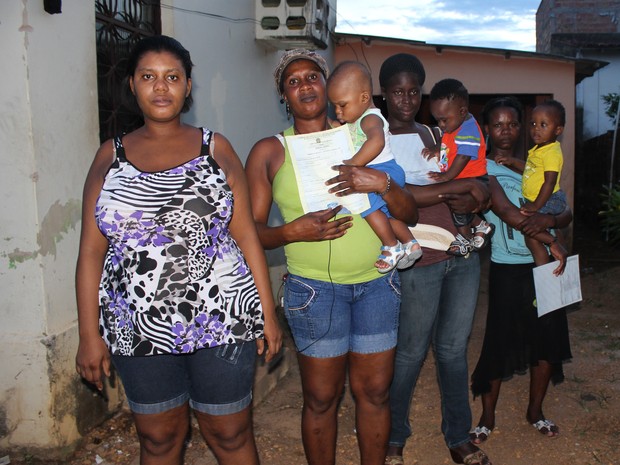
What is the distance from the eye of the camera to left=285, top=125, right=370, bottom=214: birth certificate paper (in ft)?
8.91

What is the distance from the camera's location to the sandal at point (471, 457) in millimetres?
3508

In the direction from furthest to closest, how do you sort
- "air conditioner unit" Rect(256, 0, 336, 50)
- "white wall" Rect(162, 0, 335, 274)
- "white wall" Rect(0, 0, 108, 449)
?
1. "air conditioner unit" Rect(256, 0, 336, 50)
2. "white wall" Rect(162, 0, 335, 274)
3. "white wall" Rect(0, 0, 108, 449)

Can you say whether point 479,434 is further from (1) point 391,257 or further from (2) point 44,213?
(2) point 44,213

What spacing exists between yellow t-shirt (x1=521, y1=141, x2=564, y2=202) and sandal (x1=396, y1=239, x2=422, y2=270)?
117 cm

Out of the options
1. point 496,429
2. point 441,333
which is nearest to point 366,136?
point 441,333

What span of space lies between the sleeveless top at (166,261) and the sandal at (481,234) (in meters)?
1.45

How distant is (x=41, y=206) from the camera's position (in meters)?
3.43

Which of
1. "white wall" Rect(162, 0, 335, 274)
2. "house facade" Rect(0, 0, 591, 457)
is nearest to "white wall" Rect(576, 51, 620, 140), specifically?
"white wall" Rect(162, 0, 335, 274)

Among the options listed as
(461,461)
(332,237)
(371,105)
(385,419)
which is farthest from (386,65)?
(461,461)

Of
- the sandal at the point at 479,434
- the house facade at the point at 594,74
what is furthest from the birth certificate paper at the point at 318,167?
the house facade at the point at 594,74

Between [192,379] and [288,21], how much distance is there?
16.2 feet

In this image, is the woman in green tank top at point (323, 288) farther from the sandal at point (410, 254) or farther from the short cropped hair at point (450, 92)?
the short cropped hair at point (450, 92)

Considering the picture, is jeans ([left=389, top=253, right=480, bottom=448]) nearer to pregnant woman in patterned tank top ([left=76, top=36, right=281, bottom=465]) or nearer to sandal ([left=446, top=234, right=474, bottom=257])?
sandal ([left=446, top=234, right=474, bottom=257])

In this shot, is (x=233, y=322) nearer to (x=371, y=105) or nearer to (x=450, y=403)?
(x=371, y=105)
